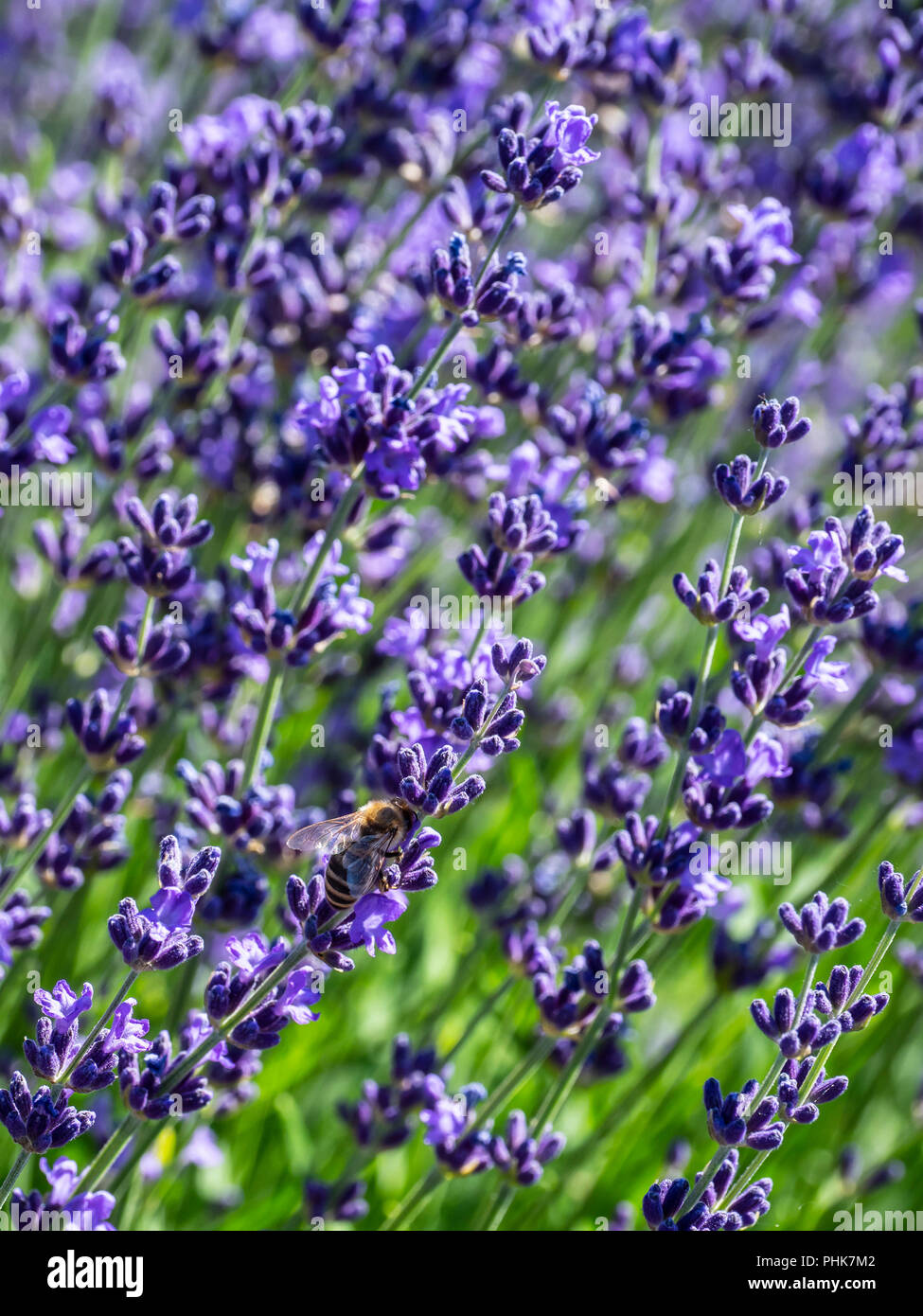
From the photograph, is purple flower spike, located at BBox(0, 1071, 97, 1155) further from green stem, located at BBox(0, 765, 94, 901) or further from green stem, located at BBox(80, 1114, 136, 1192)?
green stem, located at BBox(0, 765, 94, 901)

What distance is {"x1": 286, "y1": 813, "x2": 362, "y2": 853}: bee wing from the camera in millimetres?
1907

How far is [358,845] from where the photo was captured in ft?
5.87

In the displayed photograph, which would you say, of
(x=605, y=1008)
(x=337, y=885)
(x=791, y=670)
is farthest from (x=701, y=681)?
(x=337, y=885)

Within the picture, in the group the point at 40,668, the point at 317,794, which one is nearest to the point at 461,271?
the point at 317,794

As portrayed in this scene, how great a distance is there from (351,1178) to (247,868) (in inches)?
24.0

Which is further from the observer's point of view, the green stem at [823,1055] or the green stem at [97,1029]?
the green stem at [823,1055]

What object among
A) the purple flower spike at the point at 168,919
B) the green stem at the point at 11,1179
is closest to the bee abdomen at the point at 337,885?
the purple flower spike at the point at 168,919

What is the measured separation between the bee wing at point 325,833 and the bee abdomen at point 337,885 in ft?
0.49

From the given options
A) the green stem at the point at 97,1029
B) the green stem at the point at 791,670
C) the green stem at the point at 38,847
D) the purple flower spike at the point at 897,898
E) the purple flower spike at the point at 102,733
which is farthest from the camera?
the purple flower spike at the point at 102,733

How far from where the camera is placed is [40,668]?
311 cm

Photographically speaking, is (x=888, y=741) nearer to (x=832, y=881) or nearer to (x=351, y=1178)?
(x=832, y=881)

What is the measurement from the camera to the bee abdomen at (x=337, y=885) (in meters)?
1.69

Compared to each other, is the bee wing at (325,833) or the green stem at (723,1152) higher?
the bee wing at (325,833)

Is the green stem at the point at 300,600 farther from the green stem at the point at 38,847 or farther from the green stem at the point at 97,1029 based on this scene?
the green stem at the point at 97,1029
